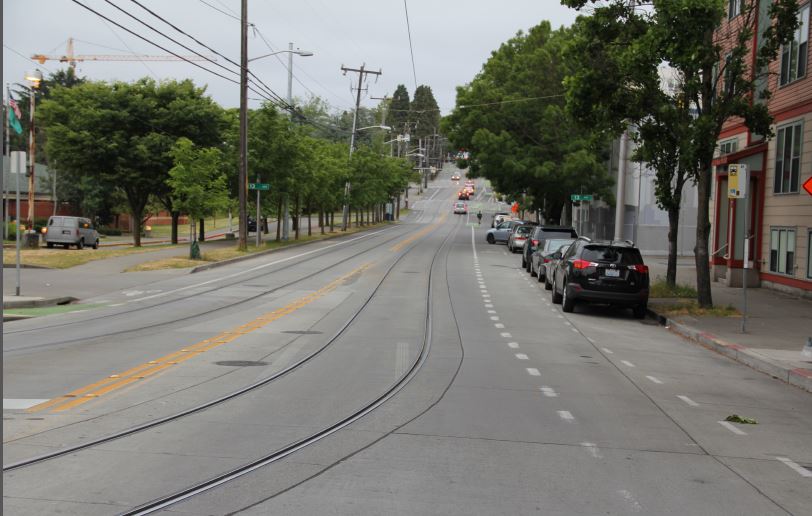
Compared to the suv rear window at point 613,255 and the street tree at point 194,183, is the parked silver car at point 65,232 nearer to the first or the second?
the street tree at point 194,183

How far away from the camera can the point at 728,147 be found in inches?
1218

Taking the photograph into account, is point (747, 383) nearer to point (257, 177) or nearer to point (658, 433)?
point (658, 433)

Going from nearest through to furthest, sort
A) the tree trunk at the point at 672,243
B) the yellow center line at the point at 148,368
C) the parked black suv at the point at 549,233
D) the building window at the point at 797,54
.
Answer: the yellow center line at the point at 148,368 < the tree trunk at the point at 672,243 < the building window at the point at 797,54 < the parked black suv at the point at 549,233

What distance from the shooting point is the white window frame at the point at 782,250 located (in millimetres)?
23984

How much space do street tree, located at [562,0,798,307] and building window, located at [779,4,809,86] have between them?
13.1 feet

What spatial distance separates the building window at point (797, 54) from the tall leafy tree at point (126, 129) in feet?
98.2

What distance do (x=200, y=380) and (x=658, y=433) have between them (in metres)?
5.43

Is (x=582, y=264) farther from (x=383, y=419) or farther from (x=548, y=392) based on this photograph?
(x=383, y=419)

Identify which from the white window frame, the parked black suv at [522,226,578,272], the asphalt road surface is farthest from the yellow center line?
the white window frame

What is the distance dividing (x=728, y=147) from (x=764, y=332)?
16.0 metres

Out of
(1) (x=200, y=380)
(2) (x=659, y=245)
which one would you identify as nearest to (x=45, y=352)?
(1) (x=200, y=380)

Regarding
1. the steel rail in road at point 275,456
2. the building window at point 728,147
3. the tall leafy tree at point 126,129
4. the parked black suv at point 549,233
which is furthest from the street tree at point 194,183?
the steel rail in road at point 275,456

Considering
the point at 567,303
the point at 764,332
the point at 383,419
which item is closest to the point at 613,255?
the point at 567,303

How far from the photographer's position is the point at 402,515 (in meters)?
5.55
